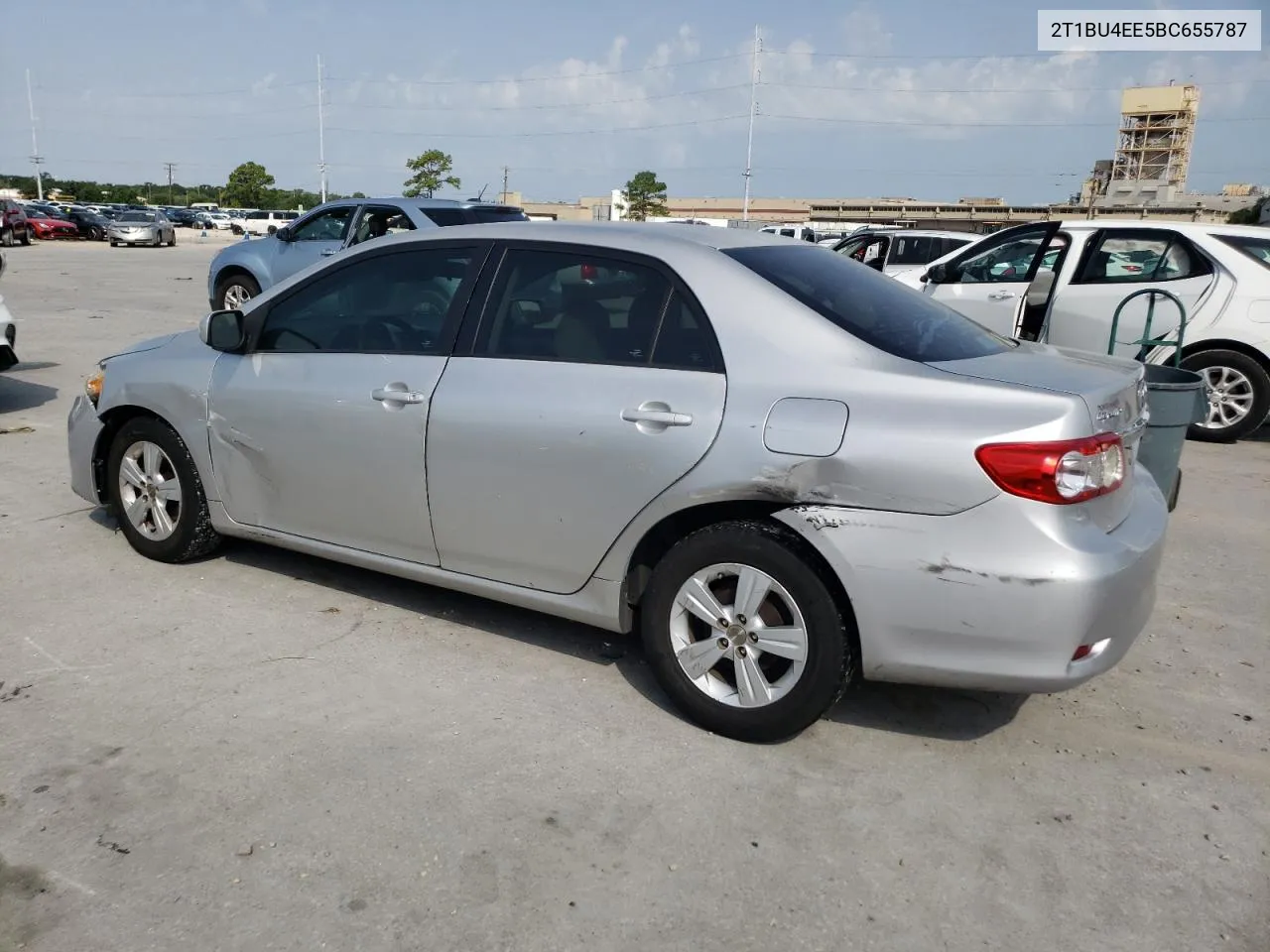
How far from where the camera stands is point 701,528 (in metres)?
3.44

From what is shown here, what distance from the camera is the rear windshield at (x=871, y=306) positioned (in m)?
3.42

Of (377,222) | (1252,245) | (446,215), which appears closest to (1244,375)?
(1252,245)

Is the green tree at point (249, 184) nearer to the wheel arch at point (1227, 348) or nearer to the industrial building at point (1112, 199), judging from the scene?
the industrial building at point (1112, 199)

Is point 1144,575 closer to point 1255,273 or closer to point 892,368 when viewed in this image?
point 892,368

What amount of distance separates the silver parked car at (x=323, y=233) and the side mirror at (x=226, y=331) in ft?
22.2

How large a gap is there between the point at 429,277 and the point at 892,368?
1.98m

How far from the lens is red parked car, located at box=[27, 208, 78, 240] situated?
4228 cm

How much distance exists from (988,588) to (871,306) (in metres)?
1.16

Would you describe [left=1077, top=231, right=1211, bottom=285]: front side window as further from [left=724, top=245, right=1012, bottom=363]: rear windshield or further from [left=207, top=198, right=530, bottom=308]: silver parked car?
[left=207, top=198, right=530, bottom=308]: silver parked car

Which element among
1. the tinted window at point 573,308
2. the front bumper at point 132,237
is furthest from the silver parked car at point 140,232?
the tinted window at point 573,308

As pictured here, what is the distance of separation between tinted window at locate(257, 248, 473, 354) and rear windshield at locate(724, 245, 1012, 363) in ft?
3.90

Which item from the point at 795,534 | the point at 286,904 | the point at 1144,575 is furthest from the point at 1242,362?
the point at 286,904

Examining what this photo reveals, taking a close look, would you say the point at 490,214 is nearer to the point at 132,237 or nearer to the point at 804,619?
the point at 804,619

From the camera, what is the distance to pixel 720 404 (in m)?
3.35
